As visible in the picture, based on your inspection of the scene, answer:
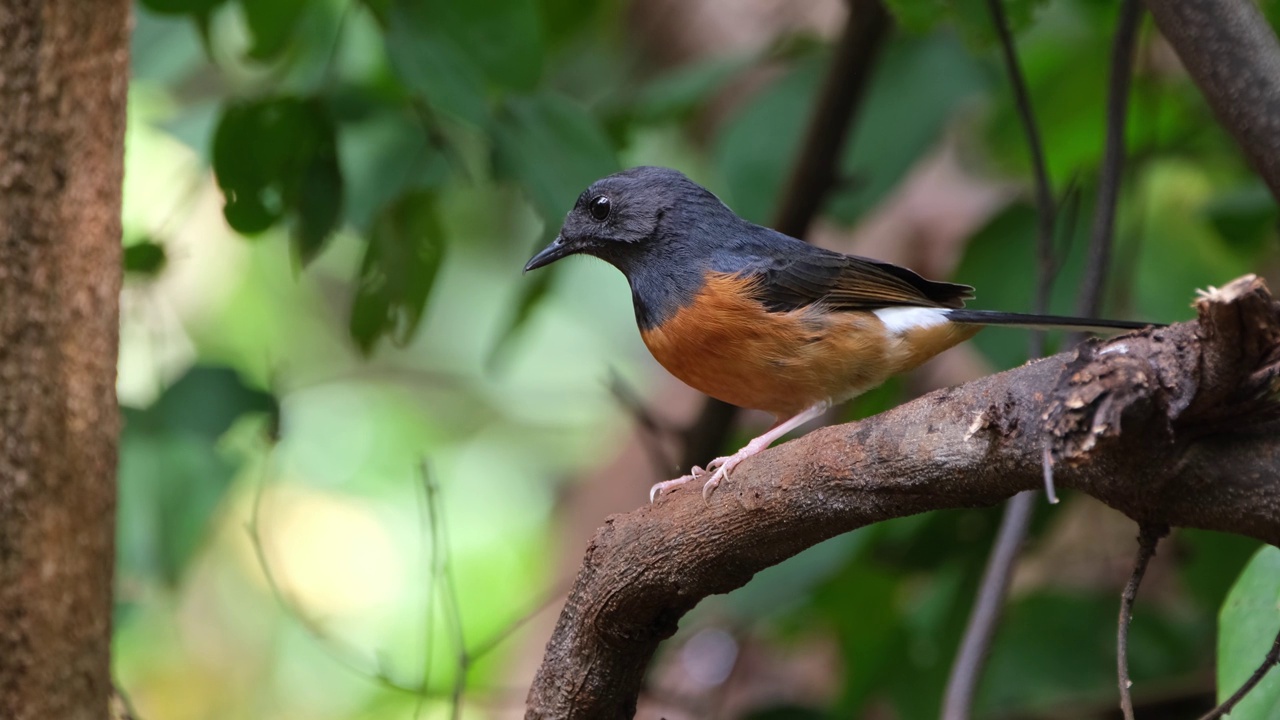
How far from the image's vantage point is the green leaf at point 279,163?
3551 mm

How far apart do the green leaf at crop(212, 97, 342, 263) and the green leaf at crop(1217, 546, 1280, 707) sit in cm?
268

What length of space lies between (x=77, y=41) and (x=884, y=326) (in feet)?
7.33

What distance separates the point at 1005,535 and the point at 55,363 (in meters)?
2.67

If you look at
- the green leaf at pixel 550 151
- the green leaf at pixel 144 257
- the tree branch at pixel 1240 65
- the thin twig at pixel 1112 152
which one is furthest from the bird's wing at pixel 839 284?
the green leaf at pixel 144 257

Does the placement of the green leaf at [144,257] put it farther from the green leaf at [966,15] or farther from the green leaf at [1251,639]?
the green leaf at [1251,639]

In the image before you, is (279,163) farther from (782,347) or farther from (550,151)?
(782,347)

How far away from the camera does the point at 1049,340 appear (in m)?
4.22

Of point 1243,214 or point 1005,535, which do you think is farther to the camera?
point 1243,214

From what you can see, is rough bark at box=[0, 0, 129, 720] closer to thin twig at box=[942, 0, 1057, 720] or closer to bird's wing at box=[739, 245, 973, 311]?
bird's wing at box=[739, 245, 973, 311]

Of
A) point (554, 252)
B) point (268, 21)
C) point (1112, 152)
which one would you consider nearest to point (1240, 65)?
point (1112, 152)

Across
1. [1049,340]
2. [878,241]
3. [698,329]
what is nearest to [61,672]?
[698,329]

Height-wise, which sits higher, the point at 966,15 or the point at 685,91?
the point at 966,15

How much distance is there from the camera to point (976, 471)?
194cm

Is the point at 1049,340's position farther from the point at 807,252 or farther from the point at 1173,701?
the point at 1173,701
